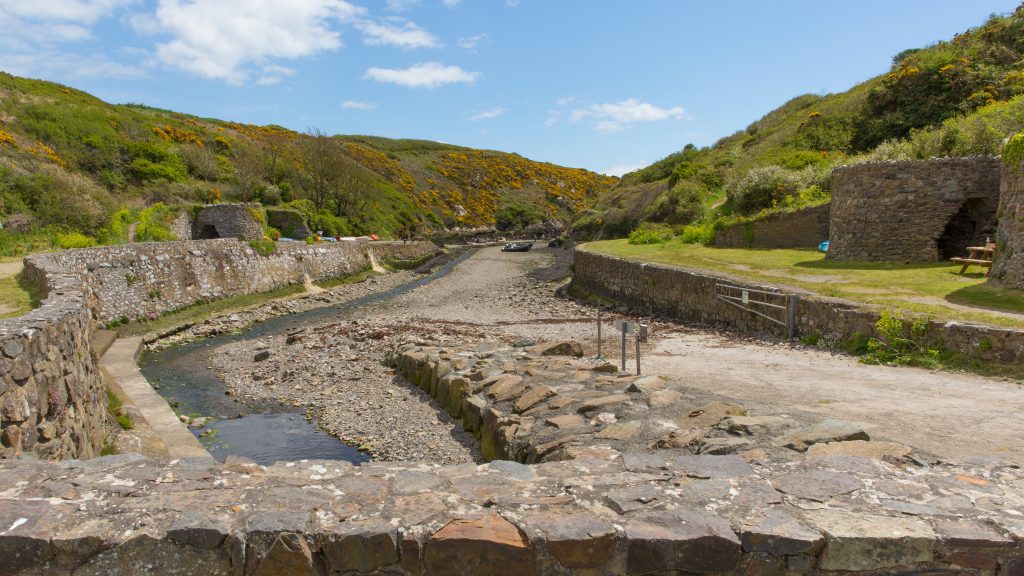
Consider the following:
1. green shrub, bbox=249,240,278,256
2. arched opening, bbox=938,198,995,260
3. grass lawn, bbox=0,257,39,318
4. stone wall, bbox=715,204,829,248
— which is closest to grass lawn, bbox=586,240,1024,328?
stone wall, bbox=715,204,829,248

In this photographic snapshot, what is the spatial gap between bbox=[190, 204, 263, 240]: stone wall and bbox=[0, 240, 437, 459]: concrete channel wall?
3.34 meters

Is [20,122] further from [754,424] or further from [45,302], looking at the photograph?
[754,424]

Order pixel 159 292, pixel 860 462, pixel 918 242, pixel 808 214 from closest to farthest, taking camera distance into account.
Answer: pixel 860 462
pixel 918 242
pixel 159 292
pixel 808 214

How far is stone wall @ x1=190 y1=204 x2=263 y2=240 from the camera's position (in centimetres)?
3128

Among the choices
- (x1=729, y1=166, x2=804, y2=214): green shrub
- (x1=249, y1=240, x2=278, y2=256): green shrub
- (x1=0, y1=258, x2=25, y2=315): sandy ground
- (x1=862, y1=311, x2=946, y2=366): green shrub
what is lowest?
(x1=862, y1=311, x2=946, y2=366): green shrub

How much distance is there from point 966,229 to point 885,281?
5370 mm

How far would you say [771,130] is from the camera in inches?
1729

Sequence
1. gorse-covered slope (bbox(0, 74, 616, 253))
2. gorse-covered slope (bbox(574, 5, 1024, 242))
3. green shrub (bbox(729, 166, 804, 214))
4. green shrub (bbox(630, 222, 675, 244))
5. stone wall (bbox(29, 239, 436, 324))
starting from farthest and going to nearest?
green shrub (bbox(630, 222, 675, 244))
green shrub (bbox(729, 166, 804, 214))
gorse-covered slope (bbox(0, 74, 616, 253))
gorse-covered slope (bbox(574, 5, 1024, 242))
stone wall (bbox(29, 239, 436, 324))

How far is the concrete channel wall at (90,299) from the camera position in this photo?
215 inches

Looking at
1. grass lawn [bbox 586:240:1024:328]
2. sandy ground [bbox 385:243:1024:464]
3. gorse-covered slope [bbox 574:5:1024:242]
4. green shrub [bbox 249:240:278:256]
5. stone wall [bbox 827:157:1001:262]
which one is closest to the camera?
sandy ground [bbox 385:243:1024:464]

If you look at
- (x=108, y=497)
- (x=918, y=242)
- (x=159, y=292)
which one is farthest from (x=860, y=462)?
(x=159, y=292)

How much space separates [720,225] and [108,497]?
2654cm

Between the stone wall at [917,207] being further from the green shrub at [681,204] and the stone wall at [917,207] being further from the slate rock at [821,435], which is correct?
the green shrub at [681,204]

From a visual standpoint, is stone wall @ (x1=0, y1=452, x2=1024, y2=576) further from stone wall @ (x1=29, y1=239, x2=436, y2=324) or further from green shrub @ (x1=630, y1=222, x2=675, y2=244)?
green shrub @ (x1=630, y1=222, x2=675, y2=244)
